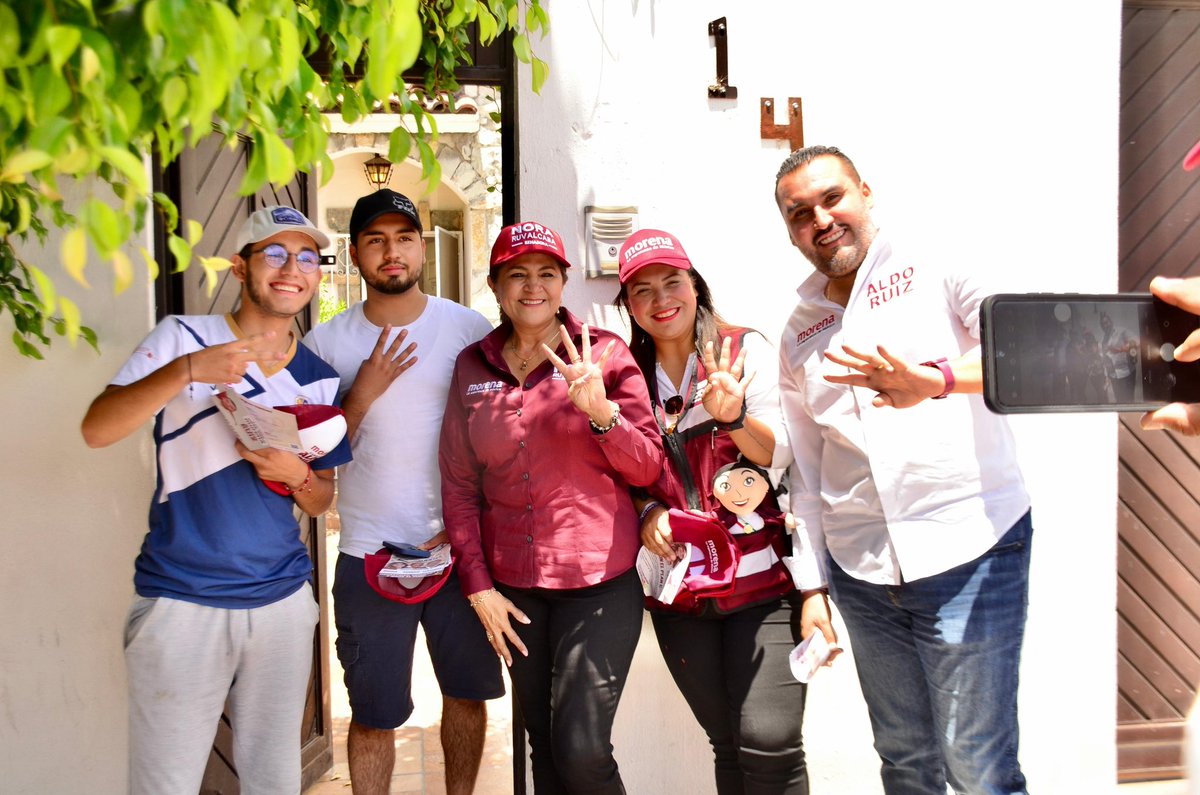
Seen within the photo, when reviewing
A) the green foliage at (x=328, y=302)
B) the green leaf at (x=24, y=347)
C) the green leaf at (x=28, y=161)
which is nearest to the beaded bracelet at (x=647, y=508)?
the green leaf at (x=24, y=347)

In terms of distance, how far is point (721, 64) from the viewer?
376 cm

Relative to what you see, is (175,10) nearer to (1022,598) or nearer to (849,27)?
(1022,598)

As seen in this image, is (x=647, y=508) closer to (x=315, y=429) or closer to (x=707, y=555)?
(x=707, y=555)

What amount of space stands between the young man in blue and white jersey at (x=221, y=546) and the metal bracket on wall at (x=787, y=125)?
70.5 inches

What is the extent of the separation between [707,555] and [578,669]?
529 mm

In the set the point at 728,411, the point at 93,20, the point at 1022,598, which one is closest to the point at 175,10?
the point at 93,20

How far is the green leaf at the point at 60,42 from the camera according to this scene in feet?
3.71

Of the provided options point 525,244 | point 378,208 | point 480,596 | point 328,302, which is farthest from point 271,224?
point 328,302

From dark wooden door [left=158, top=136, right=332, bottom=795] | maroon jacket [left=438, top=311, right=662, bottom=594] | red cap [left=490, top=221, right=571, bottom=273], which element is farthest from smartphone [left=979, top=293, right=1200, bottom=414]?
dark wooden door [left=158, top=136, right=332, bottom=795]

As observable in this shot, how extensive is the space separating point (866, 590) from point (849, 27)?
222 centimetres

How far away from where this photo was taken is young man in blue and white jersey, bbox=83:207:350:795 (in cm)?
274

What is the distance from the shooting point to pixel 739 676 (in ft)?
9.68

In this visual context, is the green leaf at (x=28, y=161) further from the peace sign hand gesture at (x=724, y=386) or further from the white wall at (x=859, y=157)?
the white wall at (x=859, y=157)

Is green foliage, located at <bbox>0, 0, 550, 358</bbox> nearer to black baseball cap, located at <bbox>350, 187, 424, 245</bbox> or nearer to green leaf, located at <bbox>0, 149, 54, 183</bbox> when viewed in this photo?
green leaf, located at <bbox>0, 149, 54, 183</bbox>
